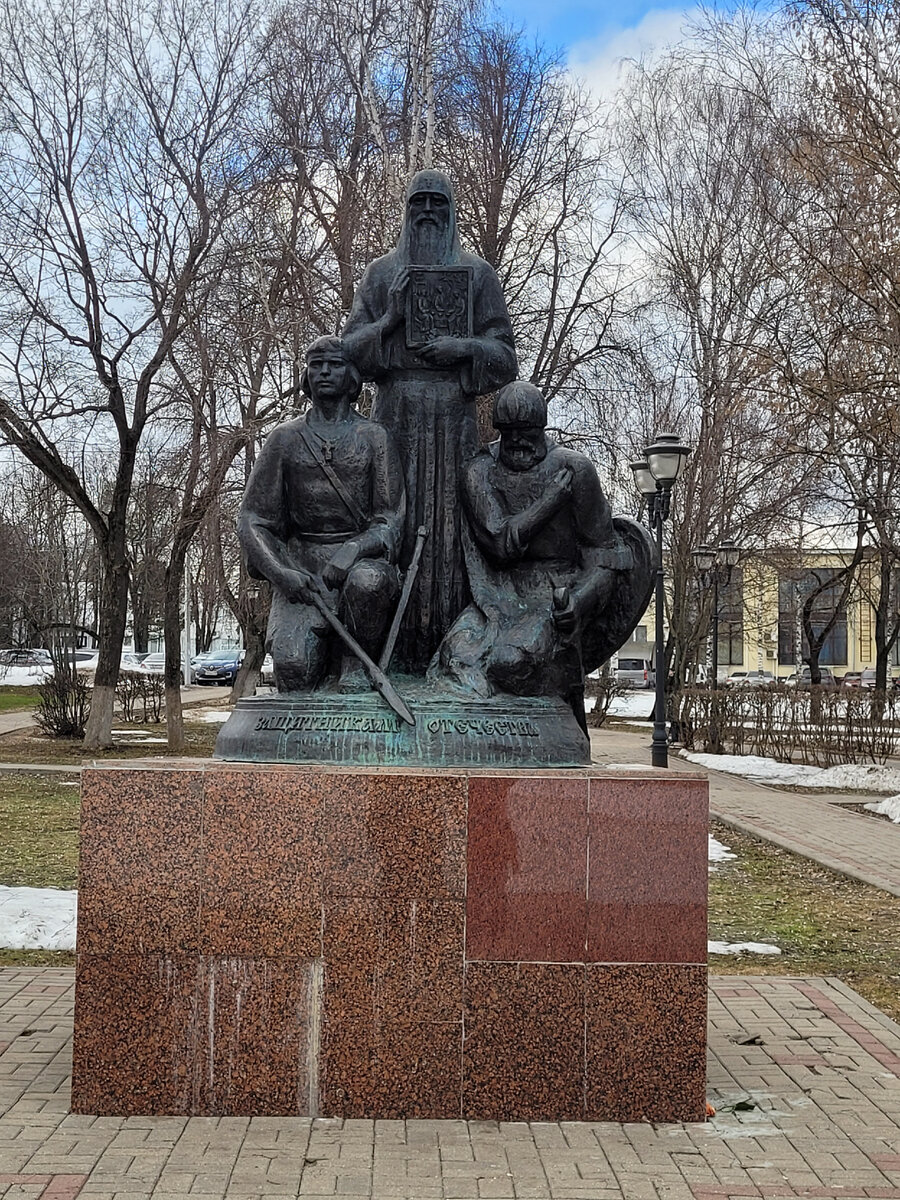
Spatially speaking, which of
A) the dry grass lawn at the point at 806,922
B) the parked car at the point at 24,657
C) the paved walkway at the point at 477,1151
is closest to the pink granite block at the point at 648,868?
the paved walkway at the point at 477,1151

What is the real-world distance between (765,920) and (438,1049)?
5.29 meters

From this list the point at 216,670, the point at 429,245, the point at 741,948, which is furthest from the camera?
the point at 216,670

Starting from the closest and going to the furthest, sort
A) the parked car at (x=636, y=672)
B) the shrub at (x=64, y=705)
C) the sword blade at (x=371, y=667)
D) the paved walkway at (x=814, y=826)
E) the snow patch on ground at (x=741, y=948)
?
the sword blade at (x=371, y=667)
the snow patch on ground at (x=741, y=948)
the paved walkway at (x=814, y=826)
the shrub at (x=64, y=705)
the parked car at (x=636, y=672)

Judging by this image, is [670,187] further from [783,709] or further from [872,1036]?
[872,1036]

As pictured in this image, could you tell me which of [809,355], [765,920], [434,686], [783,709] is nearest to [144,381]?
[809,355]

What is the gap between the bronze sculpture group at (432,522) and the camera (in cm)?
545

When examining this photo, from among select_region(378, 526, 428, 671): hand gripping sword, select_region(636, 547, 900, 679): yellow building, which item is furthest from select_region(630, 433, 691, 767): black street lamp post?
select_region(636, 547, 900, 679): yellow building

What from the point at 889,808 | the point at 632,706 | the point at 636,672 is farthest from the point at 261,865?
the point at 636,672

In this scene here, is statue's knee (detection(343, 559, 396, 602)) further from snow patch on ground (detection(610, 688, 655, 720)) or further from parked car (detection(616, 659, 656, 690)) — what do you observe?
parked car (detection(616, 659, 656, 690))

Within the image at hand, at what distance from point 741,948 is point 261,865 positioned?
4.60 meters

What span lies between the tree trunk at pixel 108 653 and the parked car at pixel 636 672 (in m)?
34.8

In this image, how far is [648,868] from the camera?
4.76 meters

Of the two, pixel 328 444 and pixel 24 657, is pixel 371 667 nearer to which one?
pixel 328 444

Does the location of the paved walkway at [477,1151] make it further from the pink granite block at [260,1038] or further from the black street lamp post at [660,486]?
the black street lamp post at [660,486]
